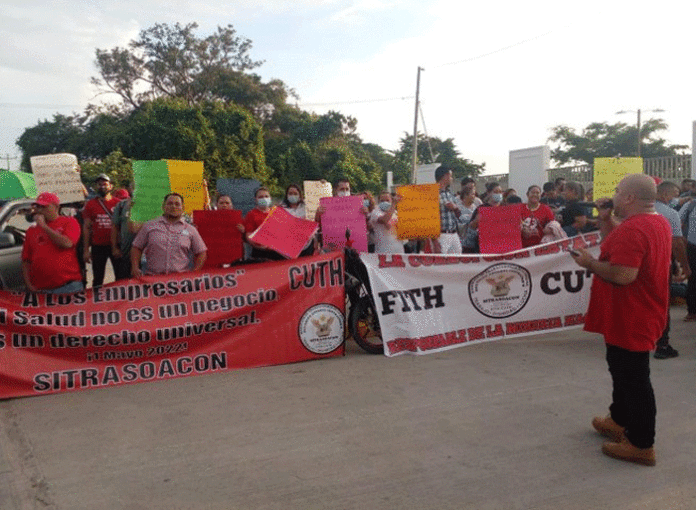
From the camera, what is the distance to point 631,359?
3.96m

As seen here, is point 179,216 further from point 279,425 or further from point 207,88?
point 207,88

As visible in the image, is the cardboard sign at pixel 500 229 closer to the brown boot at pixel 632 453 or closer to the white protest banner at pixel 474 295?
the white protest banner at pixel 474 295

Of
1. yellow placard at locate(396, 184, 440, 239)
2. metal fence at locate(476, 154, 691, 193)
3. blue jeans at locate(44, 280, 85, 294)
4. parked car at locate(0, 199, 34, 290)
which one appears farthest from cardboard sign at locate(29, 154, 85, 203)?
metal fence at locate(476, 154, 691, 193)

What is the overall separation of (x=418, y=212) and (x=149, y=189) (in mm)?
2888

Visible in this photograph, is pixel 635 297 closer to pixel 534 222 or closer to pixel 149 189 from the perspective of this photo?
pixel 534 222

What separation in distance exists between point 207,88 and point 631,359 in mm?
46813

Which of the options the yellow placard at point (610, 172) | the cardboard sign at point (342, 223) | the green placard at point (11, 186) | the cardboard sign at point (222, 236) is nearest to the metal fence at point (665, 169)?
the yellow placard at point (610, 172)

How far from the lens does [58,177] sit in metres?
7.05

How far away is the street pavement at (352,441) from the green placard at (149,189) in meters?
1.85

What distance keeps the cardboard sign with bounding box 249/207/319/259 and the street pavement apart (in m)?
1.18

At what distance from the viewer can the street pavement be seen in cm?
363

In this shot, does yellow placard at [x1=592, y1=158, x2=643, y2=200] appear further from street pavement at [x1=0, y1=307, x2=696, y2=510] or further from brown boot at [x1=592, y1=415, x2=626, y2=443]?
brown boot at [x1=592, y1=415, x2=626, y2=443]

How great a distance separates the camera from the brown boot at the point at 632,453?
3.94 m

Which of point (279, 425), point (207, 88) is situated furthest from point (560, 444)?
point (207, 88)
